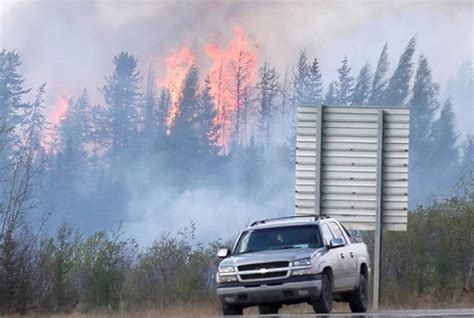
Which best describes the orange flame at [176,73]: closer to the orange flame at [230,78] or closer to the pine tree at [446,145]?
the orange flame at [230,78]

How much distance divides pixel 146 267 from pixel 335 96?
32609 millimetres

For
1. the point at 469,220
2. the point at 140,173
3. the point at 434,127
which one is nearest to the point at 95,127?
the point at 140,173

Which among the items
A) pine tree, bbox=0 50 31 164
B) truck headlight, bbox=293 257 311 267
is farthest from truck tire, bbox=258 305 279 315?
pine tree, bbox=0 50 31 164

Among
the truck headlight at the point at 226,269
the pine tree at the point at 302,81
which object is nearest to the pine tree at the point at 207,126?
the pine tree at the point at 302,81

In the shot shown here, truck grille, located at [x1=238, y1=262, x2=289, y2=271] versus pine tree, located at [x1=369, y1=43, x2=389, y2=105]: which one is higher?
pine tree, located at [x1=369, y1=43, x2=389, y2=105]

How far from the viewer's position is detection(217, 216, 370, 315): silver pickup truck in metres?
23.8

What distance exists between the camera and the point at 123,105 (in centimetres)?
6850

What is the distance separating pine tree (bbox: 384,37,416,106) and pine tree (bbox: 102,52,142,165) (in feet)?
40.8

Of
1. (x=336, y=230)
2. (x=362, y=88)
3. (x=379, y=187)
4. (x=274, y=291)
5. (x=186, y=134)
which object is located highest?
(x=362, y=88)

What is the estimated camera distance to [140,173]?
68.2 m

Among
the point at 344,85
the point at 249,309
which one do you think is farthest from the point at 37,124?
the point at 249,309

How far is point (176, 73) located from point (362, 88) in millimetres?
9282

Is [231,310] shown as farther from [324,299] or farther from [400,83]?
[400,83]

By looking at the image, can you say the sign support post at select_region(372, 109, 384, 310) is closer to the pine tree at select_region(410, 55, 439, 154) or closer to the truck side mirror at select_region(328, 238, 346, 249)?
the truck side mirror at select_region(328, 238, 346, 249)
